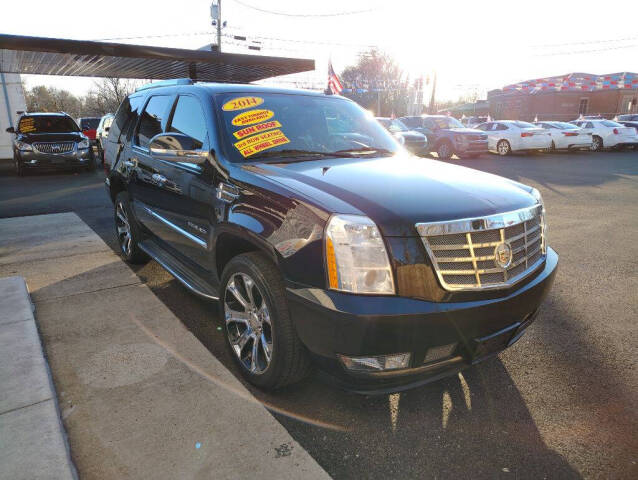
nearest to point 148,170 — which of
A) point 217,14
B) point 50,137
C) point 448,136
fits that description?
point 50,137

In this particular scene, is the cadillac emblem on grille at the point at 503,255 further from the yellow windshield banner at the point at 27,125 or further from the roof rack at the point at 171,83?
the yellow windshield banner at the point at 27,125

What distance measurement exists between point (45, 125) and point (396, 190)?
1508cm

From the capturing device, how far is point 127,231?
509cm

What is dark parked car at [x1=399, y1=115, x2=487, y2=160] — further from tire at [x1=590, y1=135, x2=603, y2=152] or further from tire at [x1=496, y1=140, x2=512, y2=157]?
tire at [x1=590, y1=135, x2=603, y2=152]

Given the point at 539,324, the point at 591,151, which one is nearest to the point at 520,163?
the point at 591,151

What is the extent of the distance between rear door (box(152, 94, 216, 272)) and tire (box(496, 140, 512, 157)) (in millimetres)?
18734

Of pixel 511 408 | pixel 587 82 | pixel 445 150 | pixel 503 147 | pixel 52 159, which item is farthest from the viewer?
pixel 587 82

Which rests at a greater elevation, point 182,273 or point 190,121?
point 190,121

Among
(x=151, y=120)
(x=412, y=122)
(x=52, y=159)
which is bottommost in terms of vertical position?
(x=52, y=159)

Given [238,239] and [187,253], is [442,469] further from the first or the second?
[187,253]

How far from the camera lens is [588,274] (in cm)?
488

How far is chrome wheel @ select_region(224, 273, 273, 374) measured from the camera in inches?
105

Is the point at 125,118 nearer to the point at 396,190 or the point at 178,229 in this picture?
the point at 178,229

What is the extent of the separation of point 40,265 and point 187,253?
2.56 metres
